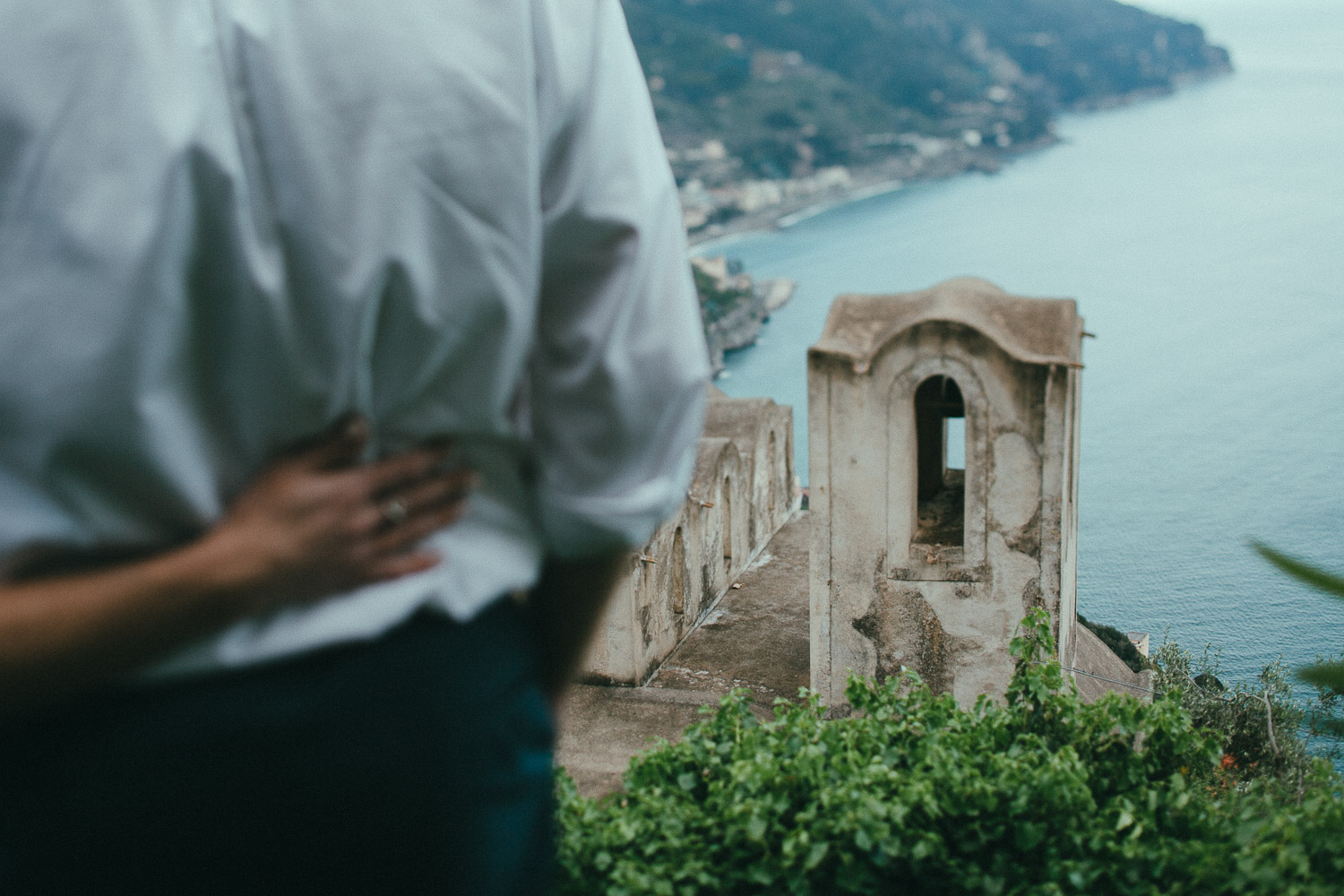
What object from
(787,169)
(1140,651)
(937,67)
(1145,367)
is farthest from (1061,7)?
(1140,651)

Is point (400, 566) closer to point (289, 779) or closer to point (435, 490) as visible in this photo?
point (435, 490)

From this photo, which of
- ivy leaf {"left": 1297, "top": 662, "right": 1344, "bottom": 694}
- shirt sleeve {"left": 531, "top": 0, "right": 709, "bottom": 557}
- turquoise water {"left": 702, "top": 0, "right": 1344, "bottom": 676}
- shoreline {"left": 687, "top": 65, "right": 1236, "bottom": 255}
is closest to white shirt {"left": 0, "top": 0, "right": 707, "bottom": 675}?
shirt sleeve {"left": 531, "top": 0, "right": 709, "bottom": 557}

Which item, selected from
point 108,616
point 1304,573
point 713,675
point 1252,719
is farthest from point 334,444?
point 1252,719

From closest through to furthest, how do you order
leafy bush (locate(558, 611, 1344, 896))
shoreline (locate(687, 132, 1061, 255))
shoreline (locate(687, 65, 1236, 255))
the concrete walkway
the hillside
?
leafy bush (locate(558, 611, 1344, 896)) < the concrete walkway < shoreline (locate(687, 65, 1236, 255)) < shoreline (locate(687, 132, 1061, 255)) < the hillside

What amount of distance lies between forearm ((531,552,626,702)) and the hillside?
201 feet

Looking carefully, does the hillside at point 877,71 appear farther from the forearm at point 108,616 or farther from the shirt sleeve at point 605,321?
the forearm at point 108,616

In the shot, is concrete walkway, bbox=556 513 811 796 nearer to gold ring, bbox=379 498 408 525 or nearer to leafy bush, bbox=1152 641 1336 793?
leafy bush, bbox=1152 641 1336 793

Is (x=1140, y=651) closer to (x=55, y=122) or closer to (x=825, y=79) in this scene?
(x=55, y=122)

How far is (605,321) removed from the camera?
980mm

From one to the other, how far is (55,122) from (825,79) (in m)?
83.2

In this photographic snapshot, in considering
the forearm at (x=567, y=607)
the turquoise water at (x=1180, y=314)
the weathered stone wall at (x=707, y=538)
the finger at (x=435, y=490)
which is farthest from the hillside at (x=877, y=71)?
the finger at (x=435, y=490)

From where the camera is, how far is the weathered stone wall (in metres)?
10.7

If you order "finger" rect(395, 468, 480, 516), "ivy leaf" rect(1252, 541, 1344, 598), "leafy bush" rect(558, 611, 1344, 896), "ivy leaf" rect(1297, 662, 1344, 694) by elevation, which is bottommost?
"leafy bush" rect(558, 611, 1344, 896)

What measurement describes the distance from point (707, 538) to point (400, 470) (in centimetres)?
1215
